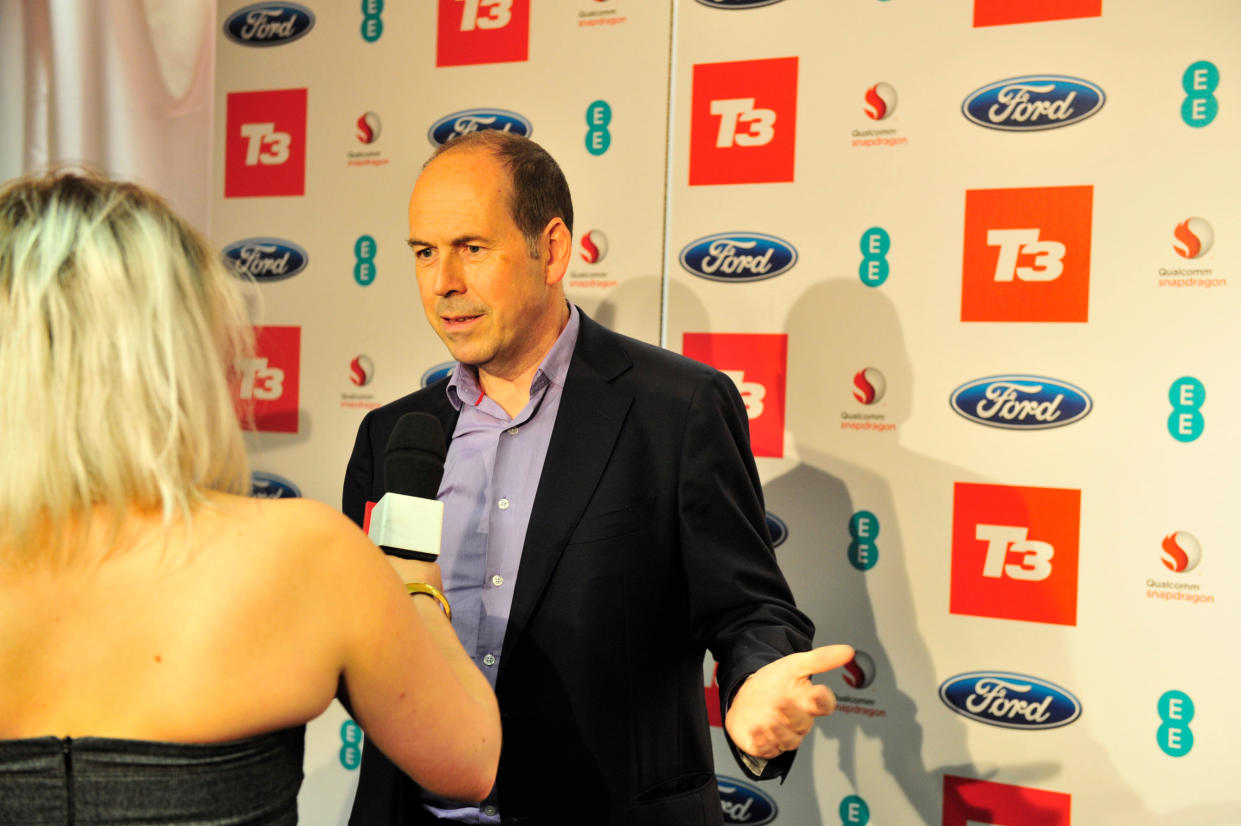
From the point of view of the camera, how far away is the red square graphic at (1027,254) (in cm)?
244

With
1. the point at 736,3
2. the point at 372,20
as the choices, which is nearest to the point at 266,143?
the point at 372,20

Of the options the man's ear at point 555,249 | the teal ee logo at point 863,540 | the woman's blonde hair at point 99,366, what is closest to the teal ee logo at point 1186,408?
the teal ee logo at point 863,540

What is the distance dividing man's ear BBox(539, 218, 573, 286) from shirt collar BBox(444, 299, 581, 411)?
90 millimetres

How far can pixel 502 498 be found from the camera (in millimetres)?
1780

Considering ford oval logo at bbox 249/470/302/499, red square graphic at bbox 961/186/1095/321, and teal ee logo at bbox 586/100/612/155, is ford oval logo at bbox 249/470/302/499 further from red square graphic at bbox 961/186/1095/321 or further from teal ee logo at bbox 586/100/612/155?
red square graphic at bbox 961/186/1095/321

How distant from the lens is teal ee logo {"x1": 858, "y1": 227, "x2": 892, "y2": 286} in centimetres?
260

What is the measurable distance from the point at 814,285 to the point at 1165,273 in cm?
82

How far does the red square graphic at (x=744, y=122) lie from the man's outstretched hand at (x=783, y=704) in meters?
1.66

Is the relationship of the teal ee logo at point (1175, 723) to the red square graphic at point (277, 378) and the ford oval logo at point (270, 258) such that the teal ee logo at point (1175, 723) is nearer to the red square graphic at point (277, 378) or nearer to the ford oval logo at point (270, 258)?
the red square graphic at point (277, 378)

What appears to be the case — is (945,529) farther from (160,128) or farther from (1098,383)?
(160,128)

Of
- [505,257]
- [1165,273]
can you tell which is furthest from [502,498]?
[1165,273]

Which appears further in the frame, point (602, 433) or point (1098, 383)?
point (1098, 383)

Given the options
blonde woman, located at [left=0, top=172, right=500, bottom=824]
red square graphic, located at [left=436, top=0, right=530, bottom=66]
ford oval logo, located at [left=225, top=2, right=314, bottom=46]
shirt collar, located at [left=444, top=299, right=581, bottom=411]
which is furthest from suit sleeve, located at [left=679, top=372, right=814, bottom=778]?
ford oval logo, located at [left=225, top=2, right=314, bottom=46]

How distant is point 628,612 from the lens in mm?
1721
